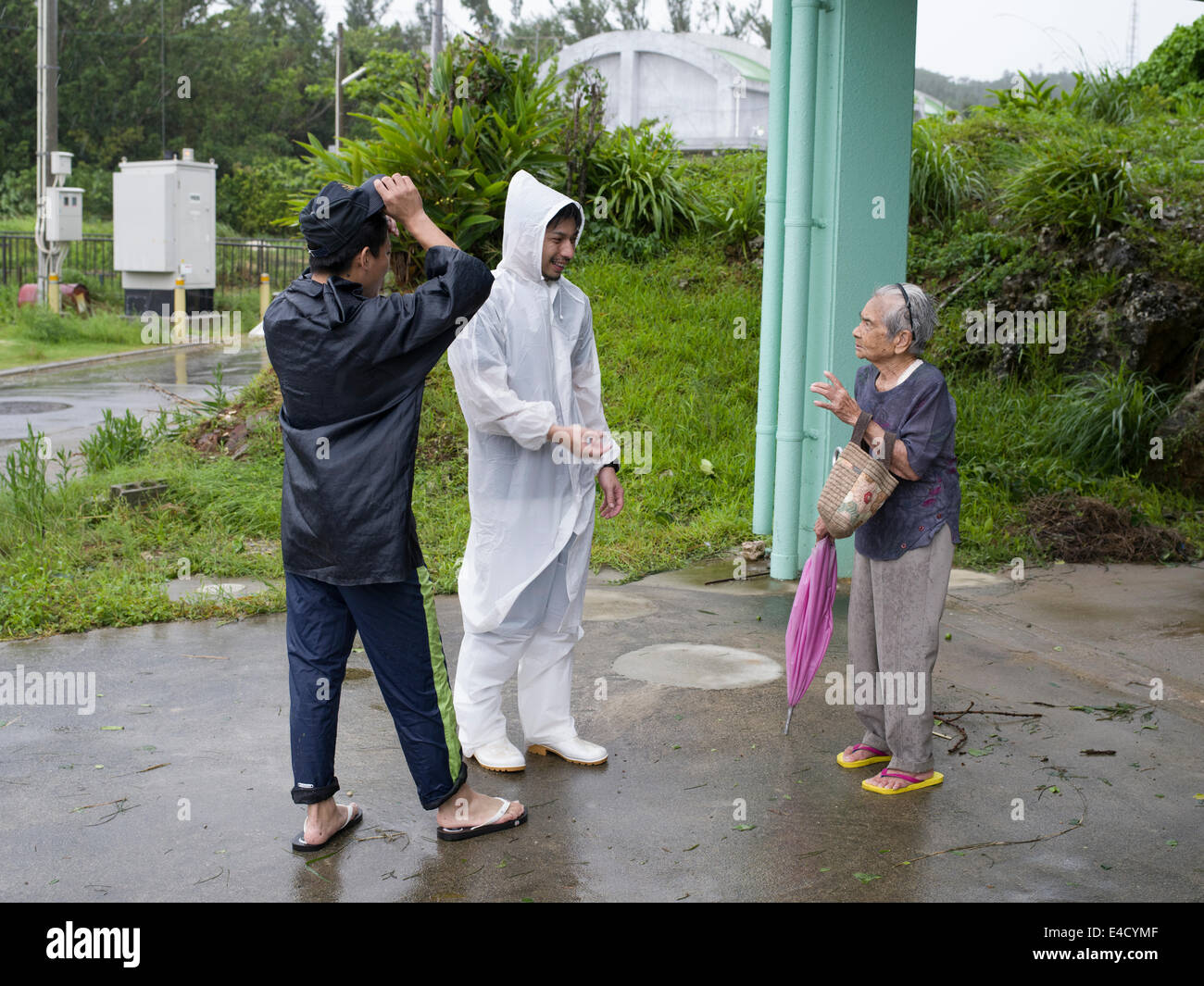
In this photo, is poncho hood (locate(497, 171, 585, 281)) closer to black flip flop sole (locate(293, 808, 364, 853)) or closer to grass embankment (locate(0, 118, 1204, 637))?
black flip flop sole (locate(293, 808, 364, 853))

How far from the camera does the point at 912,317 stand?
12.7ft

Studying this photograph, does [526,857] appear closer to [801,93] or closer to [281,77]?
[801,93]

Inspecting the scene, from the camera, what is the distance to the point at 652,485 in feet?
27.2

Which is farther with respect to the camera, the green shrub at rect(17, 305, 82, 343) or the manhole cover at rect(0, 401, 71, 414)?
the green shrub at rect(17, 305, 82, 343)

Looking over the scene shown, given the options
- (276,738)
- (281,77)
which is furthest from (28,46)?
(276,738)

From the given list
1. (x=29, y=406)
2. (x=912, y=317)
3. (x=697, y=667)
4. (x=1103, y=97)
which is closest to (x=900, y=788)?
(x=697, y=667)

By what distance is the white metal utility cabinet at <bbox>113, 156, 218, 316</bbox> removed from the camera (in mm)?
18797

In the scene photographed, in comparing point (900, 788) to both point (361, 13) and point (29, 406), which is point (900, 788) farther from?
point (361, 13)

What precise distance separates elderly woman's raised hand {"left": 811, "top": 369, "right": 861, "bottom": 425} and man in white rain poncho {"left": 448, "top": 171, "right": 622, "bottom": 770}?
730 millimetres

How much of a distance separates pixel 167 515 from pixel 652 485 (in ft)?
10.4

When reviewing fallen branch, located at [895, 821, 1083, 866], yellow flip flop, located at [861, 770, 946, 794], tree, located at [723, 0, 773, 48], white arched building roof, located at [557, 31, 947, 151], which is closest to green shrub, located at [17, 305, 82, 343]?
white arched building roof, located at [557, 31, 947, 151]

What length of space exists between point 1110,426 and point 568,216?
5.83 meters

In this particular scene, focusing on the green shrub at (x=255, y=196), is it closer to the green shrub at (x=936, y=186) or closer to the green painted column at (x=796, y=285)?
the green shrub at (x=936, y=186)

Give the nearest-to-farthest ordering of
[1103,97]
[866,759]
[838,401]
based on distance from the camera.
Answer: [838,401] < [866,759] < [1103,97]
